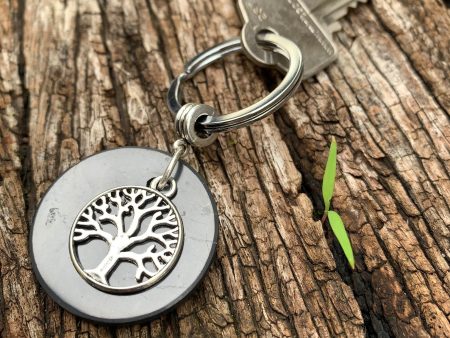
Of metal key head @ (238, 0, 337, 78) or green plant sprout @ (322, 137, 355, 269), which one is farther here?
metal key head @ (238, 0, 337, 78)

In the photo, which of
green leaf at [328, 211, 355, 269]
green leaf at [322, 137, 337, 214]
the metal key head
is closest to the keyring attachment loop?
the metal key head

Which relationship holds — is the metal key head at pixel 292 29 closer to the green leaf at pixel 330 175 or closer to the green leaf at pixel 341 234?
the green leaf at pixel 330 175

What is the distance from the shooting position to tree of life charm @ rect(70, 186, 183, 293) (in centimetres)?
208

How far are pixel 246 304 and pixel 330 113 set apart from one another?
3.45 feet

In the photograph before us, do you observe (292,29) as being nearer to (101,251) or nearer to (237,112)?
(237,112)

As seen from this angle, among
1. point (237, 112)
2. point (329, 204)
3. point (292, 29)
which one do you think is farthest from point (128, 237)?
point (292, 29)

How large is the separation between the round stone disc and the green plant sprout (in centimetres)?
46

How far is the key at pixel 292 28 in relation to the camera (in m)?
2.72

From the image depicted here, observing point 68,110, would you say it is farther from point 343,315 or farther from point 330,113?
point 343,315

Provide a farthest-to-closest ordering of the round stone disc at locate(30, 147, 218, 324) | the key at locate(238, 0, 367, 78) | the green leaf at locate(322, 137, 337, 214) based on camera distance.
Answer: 1. the key at locate(238, 0, 367, 78)
2. the green leaf at locate(322, 137, 337, 214)
3. the round stone disc at locate(30, 147, 218, 324)

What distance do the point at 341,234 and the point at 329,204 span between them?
0.19 m

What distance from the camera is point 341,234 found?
213 centimetres

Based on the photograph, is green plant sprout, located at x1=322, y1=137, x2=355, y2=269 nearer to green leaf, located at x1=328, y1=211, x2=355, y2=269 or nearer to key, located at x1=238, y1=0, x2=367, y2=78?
green leaf, located at x1=328, y1=211, x2=355, y2=269

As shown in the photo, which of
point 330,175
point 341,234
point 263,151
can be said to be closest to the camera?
point 341,234
